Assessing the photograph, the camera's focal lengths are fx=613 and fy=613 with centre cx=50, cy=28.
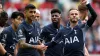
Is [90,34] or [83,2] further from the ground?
[83,2]

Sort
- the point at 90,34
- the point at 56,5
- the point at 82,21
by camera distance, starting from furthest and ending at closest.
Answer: the point at 56,5 → the point at 90,34 → the point at 82,21

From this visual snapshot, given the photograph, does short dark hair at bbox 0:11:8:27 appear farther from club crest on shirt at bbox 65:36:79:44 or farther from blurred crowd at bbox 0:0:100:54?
blurred crowd at bbox 0:0:100:54

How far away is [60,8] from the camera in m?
27.2

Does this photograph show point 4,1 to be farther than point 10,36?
Yes

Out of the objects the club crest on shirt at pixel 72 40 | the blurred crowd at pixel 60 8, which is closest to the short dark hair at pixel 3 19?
the club crest on shirt at pixel 72 40

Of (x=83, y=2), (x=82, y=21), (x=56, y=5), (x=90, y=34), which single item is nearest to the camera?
(x=83, y=2)

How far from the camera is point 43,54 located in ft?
49.6

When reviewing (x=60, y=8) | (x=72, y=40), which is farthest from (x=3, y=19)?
(x=60, y=8)

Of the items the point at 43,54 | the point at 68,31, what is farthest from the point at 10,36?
the point at 68,31

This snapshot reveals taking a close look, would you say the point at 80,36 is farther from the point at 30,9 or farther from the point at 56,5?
the point at 56,5

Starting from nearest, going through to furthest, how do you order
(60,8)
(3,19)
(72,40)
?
1. (72,40)
2. (3,19)
3. (60,8)

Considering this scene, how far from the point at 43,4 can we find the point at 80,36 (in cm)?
1358

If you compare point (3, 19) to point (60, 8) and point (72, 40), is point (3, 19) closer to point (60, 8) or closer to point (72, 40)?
point (72, 40)

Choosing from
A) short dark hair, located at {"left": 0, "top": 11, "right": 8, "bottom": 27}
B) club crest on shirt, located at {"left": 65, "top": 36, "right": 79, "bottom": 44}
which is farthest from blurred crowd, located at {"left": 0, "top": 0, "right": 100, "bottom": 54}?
club crest on shirt, located at {"left": 65, "top": 36, "right": 79, "bottom": 44}
